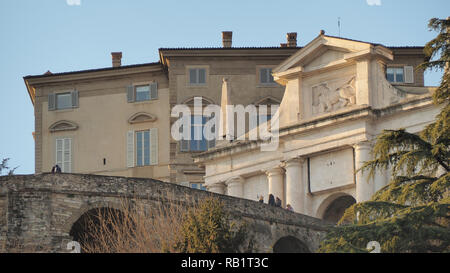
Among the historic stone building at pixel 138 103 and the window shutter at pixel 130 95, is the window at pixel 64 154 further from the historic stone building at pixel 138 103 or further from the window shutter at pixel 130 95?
the window shutter at pixel 130 95

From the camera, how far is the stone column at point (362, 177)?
175 feet

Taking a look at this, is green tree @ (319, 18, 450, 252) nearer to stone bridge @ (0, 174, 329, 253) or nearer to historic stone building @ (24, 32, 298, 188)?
stone bridge @ (0, 174, 329, 253)

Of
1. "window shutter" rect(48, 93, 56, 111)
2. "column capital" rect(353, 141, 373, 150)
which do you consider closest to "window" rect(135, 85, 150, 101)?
"window shutter" rect(48, 93, 56, 111)

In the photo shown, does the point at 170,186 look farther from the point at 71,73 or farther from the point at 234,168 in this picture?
the point at 71,73

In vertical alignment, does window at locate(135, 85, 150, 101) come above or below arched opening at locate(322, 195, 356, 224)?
above

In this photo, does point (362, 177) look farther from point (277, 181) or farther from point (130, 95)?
point (130, 95)

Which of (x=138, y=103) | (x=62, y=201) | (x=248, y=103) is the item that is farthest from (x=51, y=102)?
(x=62, y=201)

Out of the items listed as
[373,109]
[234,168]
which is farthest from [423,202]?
[234,168]

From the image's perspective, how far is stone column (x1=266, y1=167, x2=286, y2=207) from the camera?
5767 cm

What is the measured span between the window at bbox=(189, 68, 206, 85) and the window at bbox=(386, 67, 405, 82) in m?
9.49

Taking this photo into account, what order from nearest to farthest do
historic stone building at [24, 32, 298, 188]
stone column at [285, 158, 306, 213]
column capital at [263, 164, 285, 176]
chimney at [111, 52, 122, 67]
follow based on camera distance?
1. stone column at [285, 158, 306, 213]
2. column capital at [263, 164, 285, 176]
3. historic stone building at [24, 32, 298, 188]
4. chimney at [111, 52, 122, 67]

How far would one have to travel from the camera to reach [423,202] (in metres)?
36.5

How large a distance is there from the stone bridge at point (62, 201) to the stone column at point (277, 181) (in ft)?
33.2

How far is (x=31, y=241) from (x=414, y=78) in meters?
29.4
